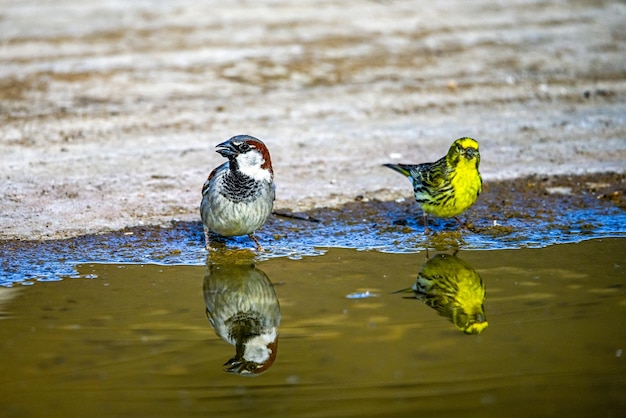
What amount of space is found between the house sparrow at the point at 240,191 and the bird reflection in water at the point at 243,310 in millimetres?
315

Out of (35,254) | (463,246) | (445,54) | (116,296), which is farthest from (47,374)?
(445,54)

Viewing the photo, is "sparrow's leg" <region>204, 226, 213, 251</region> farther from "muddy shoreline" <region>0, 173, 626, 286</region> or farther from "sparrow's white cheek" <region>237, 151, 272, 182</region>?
"sparrow's white cheek" <region>237, 151, 272, 182</region>

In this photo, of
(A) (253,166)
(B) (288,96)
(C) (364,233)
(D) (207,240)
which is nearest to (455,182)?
(C) (364,233)

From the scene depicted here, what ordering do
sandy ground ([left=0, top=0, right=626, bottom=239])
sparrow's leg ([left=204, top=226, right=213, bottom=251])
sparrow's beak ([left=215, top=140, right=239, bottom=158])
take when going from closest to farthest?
sparrow's beak ([left=215, top=140, right=239, bottom=158]) → sparrow's leg ([left=204, top=226, right=213, bottom=251]) → sandy ground ([left=0, top=0, right=626, bottom=239])

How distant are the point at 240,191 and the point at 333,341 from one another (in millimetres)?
1970

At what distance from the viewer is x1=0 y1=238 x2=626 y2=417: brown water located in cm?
529

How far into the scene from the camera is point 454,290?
7039 mm

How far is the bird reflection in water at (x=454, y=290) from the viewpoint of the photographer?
6.45 m

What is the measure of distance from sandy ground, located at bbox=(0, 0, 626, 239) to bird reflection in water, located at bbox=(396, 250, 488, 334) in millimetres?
1996

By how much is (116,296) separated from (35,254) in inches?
52.8

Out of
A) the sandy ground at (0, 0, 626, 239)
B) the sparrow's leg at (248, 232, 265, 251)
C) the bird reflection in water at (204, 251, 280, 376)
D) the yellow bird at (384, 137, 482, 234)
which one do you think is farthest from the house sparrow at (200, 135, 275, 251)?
the yellow bird at (384, 137, 482, 234)

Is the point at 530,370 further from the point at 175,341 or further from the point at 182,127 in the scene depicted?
the point at 182,127

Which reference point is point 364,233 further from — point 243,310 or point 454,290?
point 243,310

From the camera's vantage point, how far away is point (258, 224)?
25.4 feet
